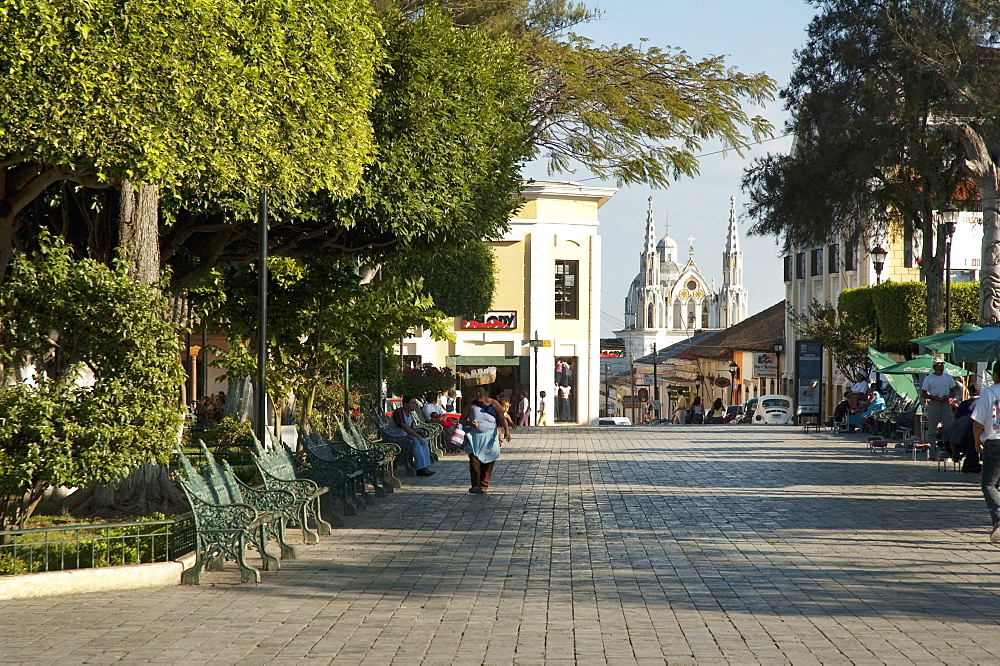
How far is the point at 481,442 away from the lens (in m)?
16.1

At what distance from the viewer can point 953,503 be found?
14.9 meters

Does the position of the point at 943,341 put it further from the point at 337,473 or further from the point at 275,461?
the point at 275,461

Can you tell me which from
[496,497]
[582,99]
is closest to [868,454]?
[582,99]

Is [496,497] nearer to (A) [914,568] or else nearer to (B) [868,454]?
(A) [914,568]

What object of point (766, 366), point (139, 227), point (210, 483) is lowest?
point (210, 483)

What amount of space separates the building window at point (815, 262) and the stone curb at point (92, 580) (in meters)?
57.9

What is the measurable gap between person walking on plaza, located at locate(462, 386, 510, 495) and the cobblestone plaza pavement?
0.41 metres

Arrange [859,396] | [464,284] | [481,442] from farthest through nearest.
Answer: [464,284] → [859,396] → [481,442]

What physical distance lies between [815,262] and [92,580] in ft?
197

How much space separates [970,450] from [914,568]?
8.75 metres

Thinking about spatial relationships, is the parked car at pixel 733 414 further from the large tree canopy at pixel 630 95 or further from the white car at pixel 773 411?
the large tree canopy at pixel 630 95

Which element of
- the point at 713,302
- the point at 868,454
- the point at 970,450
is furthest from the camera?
the point at 713,302

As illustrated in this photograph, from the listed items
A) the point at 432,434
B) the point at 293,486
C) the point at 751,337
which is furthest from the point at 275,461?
the point at 751,337

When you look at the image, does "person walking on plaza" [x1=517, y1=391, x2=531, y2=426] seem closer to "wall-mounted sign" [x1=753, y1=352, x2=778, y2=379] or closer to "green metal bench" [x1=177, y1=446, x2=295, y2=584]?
"wall-mounted sign" [x1=753, y1=352, x2=778, y2=379]
